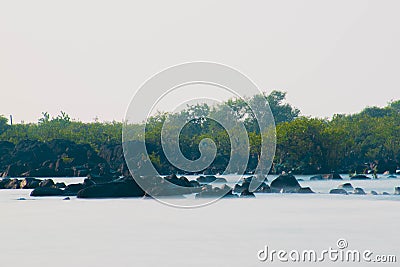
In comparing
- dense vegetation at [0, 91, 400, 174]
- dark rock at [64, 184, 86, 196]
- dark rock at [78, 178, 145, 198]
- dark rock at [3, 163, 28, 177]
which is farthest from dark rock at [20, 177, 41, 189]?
dense vegetation at [0, 91, 400, 174]

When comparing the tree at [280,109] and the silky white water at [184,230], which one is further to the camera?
the tree at [280,109]

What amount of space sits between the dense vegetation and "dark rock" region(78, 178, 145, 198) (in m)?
29.3

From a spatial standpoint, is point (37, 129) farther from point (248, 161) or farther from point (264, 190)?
point (264, 190)

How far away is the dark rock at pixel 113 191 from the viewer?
34938 millimetres

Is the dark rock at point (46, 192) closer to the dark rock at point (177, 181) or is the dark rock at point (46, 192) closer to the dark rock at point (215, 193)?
the dark rock at point (177, 181)

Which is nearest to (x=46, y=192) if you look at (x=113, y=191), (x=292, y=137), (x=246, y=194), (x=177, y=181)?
(x=113, y=191)

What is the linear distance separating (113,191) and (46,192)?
11.9ft

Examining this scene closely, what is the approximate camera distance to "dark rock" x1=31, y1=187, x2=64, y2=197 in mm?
36719

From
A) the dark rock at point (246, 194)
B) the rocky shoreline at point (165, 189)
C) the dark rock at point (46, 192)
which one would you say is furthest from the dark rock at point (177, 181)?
the dark rock at point (46, 192)

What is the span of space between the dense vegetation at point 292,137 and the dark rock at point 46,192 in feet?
92.4

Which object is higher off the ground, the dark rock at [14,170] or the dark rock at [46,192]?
the dark rock at [14,170]

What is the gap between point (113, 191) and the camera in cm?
3519

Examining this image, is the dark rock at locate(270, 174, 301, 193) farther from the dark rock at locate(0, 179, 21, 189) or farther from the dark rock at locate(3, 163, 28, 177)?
the dark rock at locate(3, 163, 28, 177)

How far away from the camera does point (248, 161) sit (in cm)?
7175
